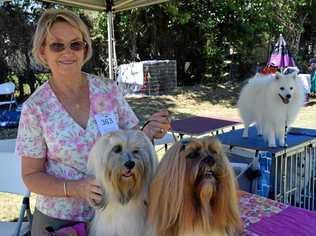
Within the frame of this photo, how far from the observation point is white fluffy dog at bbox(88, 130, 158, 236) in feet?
5.49

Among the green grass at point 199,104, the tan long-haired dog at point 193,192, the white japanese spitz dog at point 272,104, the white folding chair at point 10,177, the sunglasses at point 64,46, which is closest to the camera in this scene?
the tan long-haired dog at point 193,192

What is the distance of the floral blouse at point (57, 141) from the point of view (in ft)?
6.55

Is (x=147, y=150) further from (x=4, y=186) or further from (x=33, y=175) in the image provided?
(x=4, y=186)

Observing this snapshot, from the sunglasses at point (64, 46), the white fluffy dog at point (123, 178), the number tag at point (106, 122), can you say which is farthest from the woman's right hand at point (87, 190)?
the sunglasses at point (64, 46)

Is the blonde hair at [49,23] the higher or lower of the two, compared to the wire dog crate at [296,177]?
higher

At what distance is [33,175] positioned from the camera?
2012 millimetres

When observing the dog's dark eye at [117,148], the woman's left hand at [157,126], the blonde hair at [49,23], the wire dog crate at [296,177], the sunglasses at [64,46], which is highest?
the blonde hair at [49,23]

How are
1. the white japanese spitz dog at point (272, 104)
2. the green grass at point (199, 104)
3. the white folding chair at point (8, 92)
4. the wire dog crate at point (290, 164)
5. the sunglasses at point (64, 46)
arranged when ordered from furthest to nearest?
the green grass at point (199, 104) → the white folding chair at point (8, 92) → the white japanese spitz dog at point (272, 104) → the wire dog crate at point (290, 164) → the sunglasses at point (64, 46)

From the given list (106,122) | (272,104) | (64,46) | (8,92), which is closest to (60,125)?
(106,122)

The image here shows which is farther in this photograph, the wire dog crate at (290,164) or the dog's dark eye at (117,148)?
the wire dog crate at (290,164)

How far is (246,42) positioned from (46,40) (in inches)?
518

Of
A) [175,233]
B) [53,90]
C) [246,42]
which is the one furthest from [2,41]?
[175,233]

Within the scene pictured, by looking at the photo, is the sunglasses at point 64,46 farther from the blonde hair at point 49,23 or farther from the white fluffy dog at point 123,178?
the white fluffy dog at point 123,178

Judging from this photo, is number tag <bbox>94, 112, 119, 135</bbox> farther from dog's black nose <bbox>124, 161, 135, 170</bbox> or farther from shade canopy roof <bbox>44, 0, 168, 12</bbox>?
shade canopy roof <bbox>44, 0, 168, 12</bbox>
